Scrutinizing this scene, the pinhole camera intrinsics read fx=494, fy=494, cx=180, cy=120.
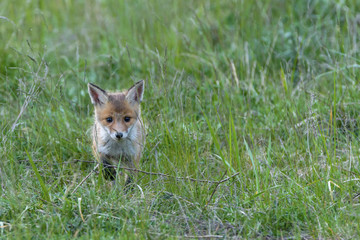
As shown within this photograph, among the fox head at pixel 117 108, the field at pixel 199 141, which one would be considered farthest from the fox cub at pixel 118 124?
the field at pixel 199 141

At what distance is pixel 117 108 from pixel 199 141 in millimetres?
930

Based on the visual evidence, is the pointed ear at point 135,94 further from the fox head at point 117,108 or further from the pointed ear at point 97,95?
the pointed ear at point 97,95

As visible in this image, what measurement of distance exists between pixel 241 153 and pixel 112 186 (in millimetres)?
1445

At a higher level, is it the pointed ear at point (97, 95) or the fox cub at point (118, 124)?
the pointed ear at point (97, 95)

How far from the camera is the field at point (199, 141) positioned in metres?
3.79

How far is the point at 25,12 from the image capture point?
8266 mm

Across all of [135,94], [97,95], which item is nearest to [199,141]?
[135,94]

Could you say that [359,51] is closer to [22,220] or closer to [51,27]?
[22,220]

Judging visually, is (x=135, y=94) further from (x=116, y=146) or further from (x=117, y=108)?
(x=116, y=146)

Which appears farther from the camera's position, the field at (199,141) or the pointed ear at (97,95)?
the pointed ear at (97,95)

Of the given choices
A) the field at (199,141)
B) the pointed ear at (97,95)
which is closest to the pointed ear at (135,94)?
the field at (199,141)

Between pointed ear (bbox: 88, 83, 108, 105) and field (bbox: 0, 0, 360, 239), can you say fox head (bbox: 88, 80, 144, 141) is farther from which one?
field (bbox: 0, 0, 360, 239)

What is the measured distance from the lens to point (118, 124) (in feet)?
16.4

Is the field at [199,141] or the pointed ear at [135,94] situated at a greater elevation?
the pointed ear at [135,94]
